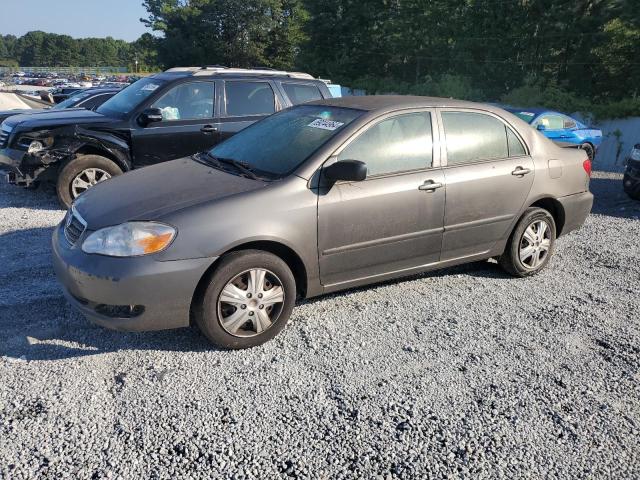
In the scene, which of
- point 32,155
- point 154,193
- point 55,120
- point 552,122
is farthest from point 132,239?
point 552,122

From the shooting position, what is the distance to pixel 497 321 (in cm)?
431

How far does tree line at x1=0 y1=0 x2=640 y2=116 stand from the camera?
2570 centimetres

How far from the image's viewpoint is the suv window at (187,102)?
743 cm

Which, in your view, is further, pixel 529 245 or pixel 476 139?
pixel 529 245

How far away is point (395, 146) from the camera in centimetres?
435

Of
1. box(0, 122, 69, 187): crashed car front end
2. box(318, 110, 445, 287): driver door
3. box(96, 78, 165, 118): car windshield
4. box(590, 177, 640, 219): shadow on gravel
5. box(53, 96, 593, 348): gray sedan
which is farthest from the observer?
box(590, 177, 640, 219): shadow on gravel

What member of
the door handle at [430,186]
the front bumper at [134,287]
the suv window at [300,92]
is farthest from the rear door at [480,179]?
the suv window at [300,92]

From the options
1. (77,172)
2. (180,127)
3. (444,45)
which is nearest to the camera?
(77,172)

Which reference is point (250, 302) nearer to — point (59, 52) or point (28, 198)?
point (28, 198)

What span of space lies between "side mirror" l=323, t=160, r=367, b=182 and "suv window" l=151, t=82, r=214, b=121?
4.26 meters

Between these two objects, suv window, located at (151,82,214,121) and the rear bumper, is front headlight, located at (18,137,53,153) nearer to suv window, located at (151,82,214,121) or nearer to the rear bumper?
suv window, located at (151,82,214,121)

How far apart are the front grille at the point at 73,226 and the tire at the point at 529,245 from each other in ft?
12.0

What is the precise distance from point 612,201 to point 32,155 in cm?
926

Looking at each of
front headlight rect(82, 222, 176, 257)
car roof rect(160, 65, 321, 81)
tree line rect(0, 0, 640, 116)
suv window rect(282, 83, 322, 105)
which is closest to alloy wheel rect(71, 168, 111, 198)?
car roof rect(160, 65, 321, 81)
